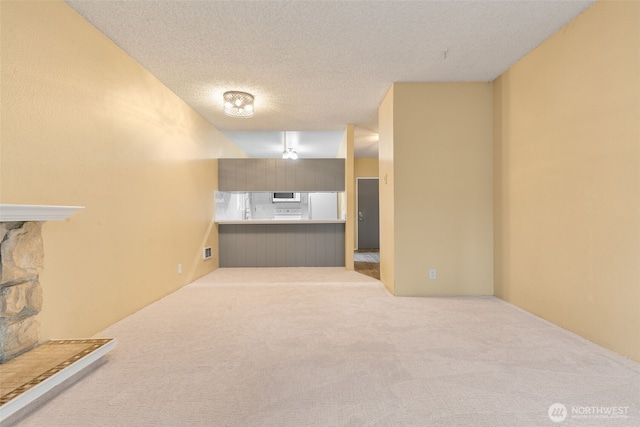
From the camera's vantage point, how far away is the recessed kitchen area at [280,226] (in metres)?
5.09

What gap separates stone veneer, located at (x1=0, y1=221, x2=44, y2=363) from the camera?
5.13 ft

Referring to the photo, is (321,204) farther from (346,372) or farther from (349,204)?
(346,372)

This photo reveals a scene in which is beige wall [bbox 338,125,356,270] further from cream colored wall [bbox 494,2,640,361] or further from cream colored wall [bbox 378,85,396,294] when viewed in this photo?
cream colored wall [bbox 494,2,640,361]

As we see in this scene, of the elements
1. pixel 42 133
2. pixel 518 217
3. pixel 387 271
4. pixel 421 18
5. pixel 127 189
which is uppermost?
pixel 421 18

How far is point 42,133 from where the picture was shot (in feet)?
5.91

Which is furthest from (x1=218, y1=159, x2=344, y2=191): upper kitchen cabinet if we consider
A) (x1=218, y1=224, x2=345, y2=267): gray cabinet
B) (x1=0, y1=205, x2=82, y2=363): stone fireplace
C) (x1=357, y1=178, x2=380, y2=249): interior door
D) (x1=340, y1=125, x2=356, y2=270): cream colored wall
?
(x1=0, y1=205, x2=82, y2=363): stone fireplace

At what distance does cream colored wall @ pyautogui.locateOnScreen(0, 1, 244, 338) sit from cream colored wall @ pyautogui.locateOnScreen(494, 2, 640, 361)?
3.78 meters

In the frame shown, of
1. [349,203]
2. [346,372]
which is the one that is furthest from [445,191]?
[346,372]

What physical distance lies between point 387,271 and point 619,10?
2.94 metres

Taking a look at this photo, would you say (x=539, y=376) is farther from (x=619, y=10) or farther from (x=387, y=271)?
(x=619, y=10)

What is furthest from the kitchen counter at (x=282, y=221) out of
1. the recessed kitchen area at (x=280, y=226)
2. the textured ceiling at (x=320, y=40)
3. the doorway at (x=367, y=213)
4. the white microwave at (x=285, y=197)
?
the doorway at (x=367, y=213)

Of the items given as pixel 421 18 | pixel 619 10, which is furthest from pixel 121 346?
pixel 619 10

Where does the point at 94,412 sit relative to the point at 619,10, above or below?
below

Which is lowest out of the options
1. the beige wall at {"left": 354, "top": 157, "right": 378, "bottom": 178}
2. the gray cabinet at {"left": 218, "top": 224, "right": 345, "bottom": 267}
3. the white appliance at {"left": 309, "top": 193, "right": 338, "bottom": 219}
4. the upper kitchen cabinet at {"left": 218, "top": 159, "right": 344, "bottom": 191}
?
the gray cabinet at {"left": 218, "top": 224, "right": 345, "bottom": 267}
